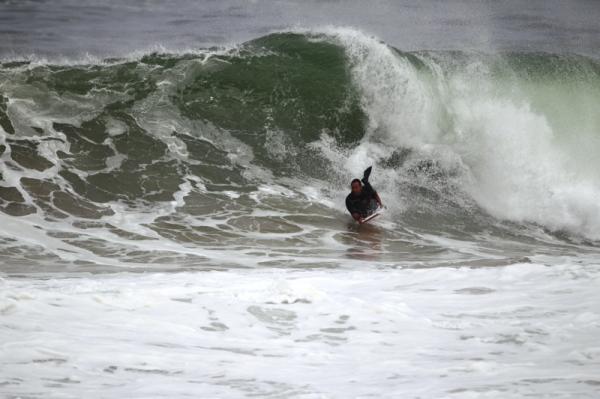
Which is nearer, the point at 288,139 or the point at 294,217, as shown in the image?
the point at 294,217

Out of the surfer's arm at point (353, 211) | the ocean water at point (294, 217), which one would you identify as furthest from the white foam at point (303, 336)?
the surfer's arm at point (353, 211)

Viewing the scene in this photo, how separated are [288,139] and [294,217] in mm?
3187

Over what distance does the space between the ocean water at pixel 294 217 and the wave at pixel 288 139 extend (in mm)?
46

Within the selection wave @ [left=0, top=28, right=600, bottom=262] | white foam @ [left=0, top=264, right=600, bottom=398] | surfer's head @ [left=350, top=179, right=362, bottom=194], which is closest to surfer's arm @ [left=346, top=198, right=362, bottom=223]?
surfer's head @ [left=350, top=179, right=362, bottom=194]

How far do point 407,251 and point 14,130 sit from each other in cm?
658

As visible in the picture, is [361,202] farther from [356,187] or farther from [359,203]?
[356,187]

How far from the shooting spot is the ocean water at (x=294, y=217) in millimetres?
4004

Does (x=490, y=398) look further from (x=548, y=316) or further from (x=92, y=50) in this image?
(x=92, y=50)

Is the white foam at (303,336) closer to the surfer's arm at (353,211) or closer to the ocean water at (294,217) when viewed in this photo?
the ocean water at (294,217)

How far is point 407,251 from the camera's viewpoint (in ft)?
28.2

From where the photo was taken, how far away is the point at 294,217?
9.73 m

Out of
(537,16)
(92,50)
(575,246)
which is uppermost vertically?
(537,16)

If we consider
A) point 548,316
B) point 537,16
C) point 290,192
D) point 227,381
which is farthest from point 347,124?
point 537,16

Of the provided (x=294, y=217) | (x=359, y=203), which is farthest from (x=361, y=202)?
(x=294, y=217)
